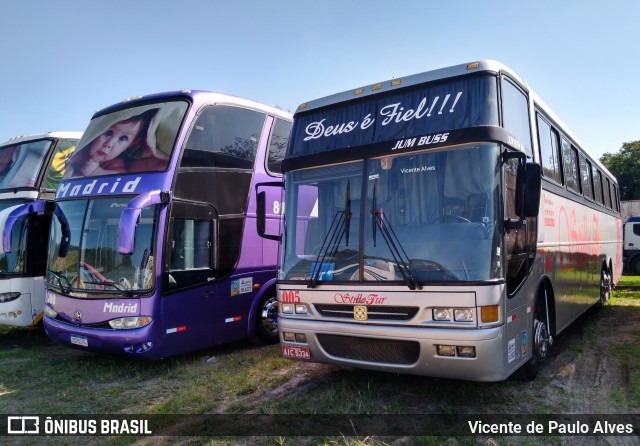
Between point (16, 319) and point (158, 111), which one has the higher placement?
point (158, 111)

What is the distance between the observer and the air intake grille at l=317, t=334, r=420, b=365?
194 inches

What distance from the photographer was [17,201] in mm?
9961

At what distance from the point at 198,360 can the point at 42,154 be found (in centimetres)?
567

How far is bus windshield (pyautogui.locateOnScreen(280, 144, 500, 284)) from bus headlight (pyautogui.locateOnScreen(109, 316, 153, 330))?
2271mm

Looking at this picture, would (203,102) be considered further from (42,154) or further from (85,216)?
(42,154)

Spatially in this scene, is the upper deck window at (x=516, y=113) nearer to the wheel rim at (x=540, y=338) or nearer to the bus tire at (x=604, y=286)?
the wheel rim at (x=540, y=338)

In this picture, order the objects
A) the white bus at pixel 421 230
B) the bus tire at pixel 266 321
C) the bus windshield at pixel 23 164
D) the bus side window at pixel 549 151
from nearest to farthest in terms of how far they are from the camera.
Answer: the white bus at pixel 421 230, the bus side window at pixel 549 151, the bus tire at pixel 266 321, the bus windshield at pixel 23 164

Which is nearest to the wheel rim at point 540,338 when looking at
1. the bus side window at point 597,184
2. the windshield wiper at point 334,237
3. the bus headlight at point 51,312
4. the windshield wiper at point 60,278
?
the windshield wiper at point 334,237

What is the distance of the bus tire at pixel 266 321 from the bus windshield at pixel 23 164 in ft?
17.2

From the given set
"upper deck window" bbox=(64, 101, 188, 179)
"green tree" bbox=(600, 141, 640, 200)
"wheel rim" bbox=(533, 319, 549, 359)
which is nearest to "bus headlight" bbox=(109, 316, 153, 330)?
"upper deck window" bbox=(64, 101, 188, 179)

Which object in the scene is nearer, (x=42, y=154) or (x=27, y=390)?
(x=27, y=390)

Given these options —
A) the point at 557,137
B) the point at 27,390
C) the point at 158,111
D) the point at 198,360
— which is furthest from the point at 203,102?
the point at 557,137

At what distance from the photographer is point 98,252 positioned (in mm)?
7109

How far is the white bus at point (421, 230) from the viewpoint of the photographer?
4.67 metres
